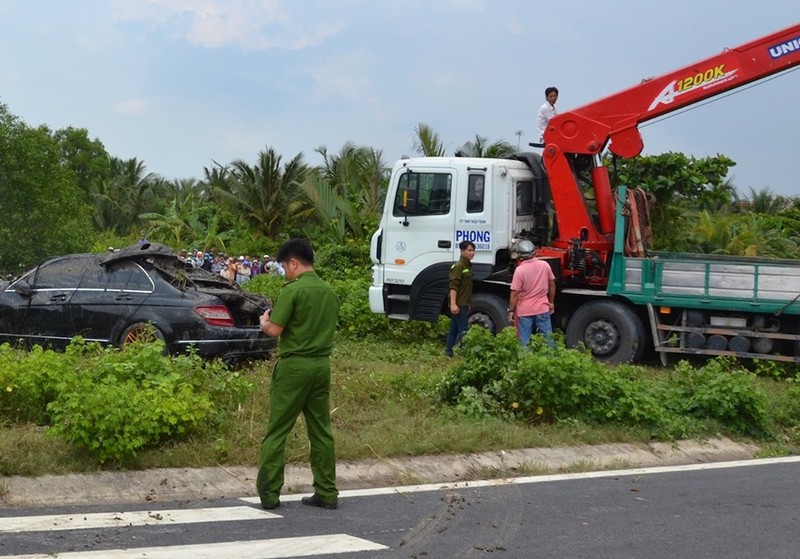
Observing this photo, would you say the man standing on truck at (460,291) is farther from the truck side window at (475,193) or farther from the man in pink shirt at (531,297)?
the man in pink shirt at (531,297)

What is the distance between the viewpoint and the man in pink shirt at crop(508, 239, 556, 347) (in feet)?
40.7

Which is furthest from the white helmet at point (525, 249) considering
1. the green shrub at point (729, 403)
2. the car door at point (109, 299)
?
the car door at point (109, 299)

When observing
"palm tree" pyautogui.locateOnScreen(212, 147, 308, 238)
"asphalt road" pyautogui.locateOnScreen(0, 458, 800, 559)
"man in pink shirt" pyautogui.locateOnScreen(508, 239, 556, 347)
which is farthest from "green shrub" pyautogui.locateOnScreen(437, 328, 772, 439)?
"palm tree" pyautogui.locateOnScreen(212, 147, 308, 238)

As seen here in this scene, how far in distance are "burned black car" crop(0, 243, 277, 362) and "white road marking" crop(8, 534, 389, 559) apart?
5.92 metres

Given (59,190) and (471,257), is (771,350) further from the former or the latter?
(59,190)

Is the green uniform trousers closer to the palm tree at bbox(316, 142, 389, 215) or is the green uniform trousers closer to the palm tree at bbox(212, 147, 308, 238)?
the palm tree at bbox(316, 142, 389, 215)

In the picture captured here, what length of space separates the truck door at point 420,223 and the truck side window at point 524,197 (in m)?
0.98

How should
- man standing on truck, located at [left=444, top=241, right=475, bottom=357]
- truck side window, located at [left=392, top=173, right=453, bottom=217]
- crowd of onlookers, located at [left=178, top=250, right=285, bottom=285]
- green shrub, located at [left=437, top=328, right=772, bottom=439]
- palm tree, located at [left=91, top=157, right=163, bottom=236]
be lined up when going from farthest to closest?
palm tree, located at [left=91, top=157, right=163, bottom=236] → crowd of onlookers, located at [left=178, top=250, right=285, bottom=285] → truck side window, located at [left=392, top=173, right=453, bottom=217] → man standing on truck, located at [left=444, top=241, right=475, bottom=357] → green shrub, located at [left=437, top=328, right=772, bottom=439]

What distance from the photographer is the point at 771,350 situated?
1327 cm

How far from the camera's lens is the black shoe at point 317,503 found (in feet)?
21.6

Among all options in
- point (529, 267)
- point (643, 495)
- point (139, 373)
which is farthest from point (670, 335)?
point (139, 373)

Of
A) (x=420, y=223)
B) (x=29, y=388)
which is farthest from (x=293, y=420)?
(x=420, y=223)

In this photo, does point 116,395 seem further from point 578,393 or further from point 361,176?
point 361,176

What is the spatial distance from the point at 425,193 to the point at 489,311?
1.97m
